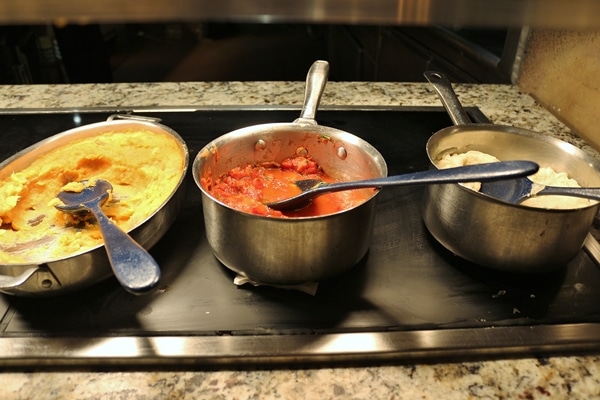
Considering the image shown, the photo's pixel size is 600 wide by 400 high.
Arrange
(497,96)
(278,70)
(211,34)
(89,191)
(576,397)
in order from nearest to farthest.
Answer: (576,397) → (89,191) → (497,96) → (278,70) → (211,34)

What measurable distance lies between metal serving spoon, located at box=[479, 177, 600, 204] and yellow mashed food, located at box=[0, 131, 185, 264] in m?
0.52

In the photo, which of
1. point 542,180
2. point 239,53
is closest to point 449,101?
point 542,180

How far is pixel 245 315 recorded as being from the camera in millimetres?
619

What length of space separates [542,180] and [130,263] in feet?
2.16

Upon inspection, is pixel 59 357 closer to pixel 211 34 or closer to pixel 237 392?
pixel 237 392

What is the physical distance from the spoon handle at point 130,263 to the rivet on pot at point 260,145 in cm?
29

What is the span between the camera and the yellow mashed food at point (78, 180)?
71cm

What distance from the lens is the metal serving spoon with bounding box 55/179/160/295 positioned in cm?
49

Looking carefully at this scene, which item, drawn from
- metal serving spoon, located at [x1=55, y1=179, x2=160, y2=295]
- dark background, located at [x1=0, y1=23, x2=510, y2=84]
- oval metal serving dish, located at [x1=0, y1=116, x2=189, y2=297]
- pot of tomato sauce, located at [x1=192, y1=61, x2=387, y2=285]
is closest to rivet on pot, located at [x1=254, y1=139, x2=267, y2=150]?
pot of tomato sauce, located at [x1=192, y1=61, x2=387, y2=285]

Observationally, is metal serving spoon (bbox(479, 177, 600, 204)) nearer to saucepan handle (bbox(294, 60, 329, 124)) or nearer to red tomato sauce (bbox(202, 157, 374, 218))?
red tomato sauce (bbox(202, 157, 374, 218))

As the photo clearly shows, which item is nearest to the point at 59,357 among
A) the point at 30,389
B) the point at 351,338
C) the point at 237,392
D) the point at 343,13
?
the point at 30,389

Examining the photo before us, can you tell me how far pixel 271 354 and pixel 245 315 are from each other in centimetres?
8

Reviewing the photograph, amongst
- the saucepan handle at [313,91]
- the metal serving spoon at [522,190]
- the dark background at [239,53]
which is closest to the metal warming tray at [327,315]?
the metal serving spoon at [522,190]

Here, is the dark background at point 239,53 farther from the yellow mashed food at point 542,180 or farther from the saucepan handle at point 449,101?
the yellow mashed food at point 542,180
